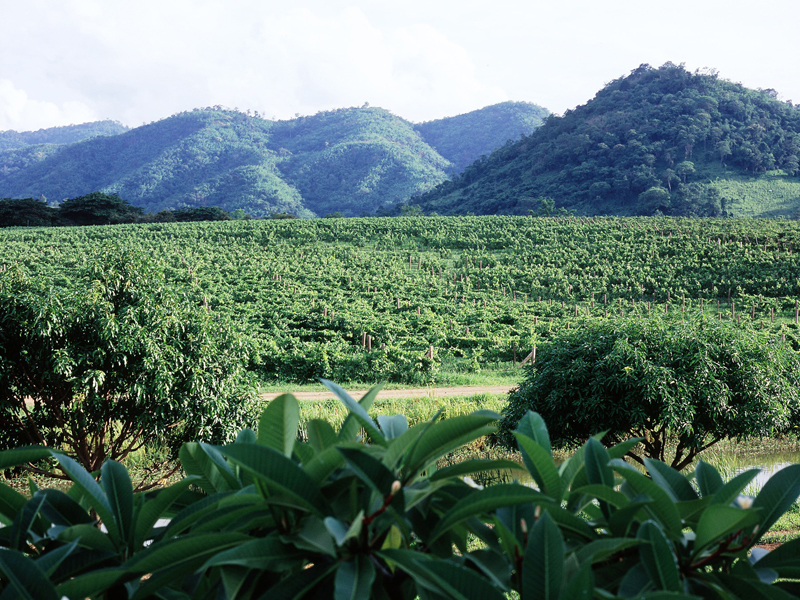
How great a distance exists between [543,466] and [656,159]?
76.0m

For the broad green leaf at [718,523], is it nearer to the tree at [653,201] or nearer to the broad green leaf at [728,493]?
the broad green leaf at [728,493]

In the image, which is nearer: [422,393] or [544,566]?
[544,566]

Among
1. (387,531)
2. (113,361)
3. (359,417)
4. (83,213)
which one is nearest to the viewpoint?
(387,531)

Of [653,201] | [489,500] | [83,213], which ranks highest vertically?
[653,201]

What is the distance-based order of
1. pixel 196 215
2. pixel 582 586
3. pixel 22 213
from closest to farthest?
pixel 582 586 < pixel 22 213 < pixel 196 215

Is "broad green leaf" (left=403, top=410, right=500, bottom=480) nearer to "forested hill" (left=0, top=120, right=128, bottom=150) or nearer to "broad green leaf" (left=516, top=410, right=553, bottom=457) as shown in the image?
"broad green leaf" (left=516, top=410, right=553, bottom=457)

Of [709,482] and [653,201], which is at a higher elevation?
[653,201]

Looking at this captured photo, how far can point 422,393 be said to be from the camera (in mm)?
16188

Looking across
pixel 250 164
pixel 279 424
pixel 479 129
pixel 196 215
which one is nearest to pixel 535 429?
pixel 279 424

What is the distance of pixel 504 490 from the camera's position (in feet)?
4.17

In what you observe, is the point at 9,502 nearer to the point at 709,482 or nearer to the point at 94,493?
the point at 94,493

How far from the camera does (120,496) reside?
1.49m

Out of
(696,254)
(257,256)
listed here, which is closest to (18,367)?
(257,256)

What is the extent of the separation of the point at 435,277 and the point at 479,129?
355ft
